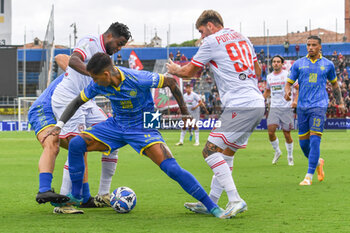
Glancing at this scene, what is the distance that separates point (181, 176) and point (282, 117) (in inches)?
329

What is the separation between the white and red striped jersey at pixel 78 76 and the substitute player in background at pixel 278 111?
719cm

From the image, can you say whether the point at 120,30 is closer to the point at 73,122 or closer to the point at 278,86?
the point at 73,122

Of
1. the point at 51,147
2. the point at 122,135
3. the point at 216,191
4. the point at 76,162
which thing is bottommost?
the point at 216,191

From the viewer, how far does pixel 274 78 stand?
14320 mm

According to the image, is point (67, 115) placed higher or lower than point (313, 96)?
lower

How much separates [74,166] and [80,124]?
830 mm

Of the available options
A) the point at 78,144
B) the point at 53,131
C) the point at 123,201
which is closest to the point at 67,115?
the point at 53,131

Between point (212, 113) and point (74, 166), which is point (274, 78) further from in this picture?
point (212, 113)

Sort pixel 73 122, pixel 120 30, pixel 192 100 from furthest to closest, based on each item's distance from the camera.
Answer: pixel 192 100, pixel 73 122, pixel 120 30

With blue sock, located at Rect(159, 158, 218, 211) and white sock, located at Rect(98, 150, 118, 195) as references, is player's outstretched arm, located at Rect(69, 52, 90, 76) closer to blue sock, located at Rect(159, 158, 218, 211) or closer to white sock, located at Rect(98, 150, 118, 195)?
white sock, located at Rect(98, 150, 118, 195)

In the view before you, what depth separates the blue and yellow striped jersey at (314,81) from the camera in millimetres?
9828

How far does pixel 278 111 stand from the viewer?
1418 cm

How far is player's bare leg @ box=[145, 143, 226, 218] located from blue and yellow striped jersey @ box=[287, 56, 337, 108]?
13.7ft

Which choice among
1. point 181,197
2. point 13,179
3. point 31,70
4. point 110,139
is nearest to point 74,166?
point 110,139
